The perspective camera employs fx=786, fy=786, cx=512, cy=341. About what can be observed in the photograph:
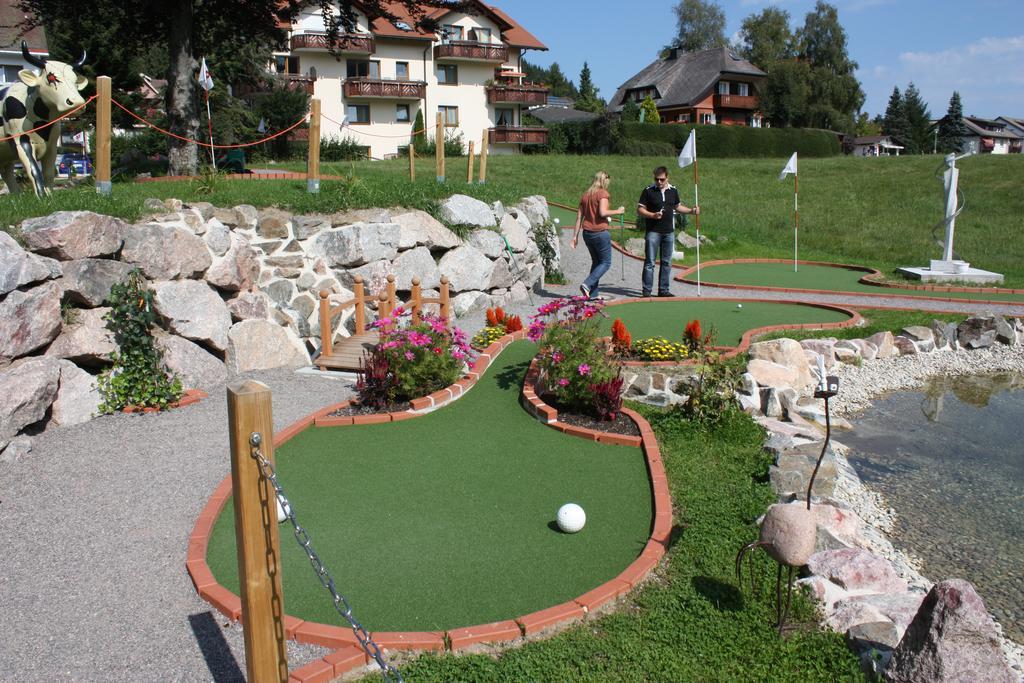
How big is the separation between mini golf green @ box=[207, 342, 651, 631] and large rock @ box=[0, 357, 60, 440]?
2134 mm

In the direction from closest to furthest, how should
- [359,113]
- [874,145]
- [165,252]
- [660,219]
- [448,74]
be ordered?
[165,252]
[660,219]
[359,113]
[448,74]
[874,145]

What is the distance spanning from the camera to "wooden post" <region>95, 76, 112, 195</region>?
8406mm

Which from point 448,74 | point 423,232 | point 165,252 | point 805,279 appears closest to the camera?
point 165,252

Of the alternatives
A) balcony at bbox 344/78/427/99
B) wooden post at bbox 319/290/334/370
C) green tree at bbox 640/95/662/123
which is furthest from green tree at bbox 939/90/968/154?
wooden post at bbox 319/290/334/370

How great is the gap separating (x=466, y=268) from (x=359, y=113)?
29.4 meters

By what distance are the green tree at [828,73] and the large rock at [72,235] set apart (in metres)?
55.1

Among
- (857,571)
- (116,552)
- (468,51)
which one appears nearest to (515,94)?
(468,51)

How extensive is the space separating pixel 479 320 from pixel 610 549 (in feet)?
22.3

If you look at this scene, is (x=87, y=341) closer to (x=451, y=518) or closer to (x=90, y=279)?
(x=90, y=279)

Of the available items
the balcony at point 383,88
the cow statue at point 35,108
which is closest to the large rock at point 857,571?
the cow statue at point 35,108

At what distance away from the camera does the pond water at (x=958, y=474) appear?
5.13 metres

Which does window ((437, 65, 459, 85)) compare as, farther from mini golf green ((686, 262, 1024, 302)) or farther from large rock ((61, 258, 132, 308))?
large rock ((61, 258, 132, 308))

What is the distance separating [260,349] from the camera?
860 centimetres

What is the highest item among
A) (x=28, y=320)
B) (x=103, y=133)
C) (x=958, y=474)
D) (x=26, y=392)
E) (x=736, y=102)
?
(x=736, y=102)
